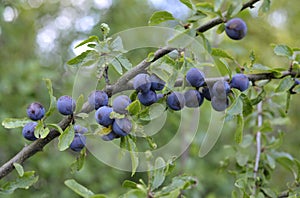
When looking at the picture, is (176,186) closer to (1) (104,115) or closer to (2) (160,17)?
(1) (104,115)

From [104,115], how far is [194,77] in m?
0.19

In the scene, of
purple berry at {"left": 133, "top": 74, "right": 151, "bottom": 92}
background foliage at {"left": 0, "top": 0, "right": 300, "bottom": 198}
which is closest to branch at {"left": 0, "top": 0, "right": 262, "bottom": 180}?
purple berry at {"left": 133, "top": 74, "right": 151, "bottom": 92}

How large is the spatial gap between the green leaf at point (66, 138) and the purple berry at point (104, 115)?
0.18ft

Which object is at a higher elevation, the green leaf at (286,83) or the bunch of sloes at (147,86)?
the bunch of sloes at (147,86)

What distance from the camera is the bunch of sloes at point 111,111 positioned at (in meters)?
0.80

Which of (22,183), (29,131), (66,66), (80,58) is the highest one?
(80,58)

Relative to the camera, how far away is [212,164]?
267cm

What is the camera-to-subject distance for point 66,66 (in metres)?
2.45

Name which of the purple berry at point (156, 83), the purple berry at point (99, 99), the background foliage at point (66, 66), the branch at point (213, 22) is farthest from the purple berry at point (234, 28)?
the background foliage at point (66, 66)

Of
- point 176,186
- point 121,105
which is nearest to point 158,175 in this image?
point 176,186

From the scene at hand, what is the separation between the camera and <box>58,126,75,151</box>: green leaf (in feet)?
2.60

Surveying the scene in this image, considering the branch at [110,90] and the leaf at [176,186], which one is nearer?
the leaf at [176,186]

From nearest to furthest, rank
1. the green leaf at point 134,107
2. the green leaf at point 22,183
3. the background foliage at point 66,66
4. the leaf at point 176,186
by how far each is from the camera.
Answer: the leaf at point 176,186
the green leaf at point 134,107
the green leaf at point 22,183
the background foliage at point 66,66

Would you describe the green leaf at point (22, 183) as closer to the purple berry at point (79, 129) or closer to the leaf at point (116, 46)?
the purple berry at point (79, 129)
